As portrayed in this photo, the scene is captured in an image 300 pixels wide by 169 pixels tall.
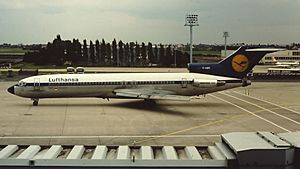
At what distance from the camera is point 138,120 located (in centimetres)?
3222

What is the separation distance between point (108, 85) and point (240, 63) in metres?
14.3

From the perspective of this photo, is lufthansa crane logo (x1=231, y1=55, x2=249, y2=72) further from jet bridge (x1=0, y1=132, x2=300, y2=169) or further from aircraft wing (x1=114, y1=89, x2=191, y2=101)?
jet bridge (x1=0, y1=132, x2=300, y2=169)

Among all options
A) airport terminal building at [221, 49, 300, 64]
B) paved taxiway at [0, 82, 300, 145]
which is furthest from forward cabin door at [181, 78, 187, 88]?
airport terminal building at [221, 49, 300, 64]

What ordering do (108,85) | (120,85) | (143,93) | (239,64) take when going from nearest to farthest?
1. (143,93)
2. (108,85)
3. (120,85)
4. (239,64)

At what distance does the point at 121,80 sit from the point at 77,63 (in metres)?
84.6

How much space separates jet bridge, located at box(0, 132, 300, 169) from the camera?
260 inches

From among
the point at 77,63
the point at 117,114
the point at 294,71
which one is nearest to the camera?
the point at 117,114

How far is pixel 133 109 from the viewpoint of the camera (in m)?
37.6

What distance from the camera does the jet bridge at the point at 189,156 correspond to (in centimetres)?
660

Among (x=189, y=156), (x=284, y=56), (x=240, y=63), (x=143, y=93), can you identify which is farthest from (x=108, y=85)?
(x=284, y=56)

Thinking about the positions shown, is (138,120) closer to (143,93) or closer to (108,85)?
(143,93)

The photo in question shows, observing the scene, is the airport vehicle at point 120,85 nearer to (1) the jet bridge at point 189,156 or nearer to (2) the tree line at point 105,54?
(1) the jet bridge at point 189,156

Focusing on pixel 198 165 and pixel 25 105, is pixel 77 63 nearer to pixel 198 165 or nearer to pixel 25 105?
pixel 25 105

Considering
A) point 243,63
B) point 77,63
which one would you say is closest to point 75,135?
point 243,63
